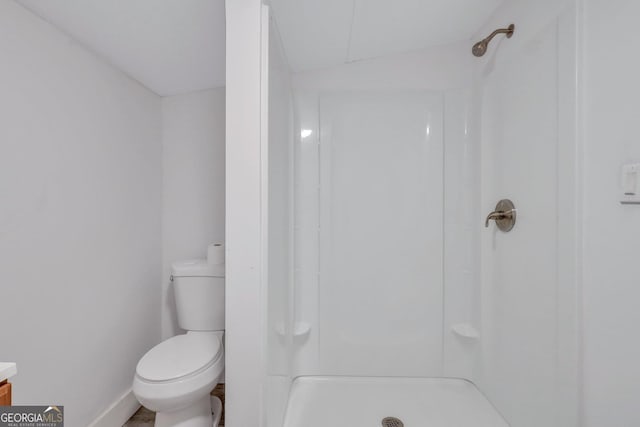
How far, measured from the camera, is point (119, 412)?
1.59m

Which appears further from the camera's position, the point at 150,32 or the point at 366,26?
the point at 366,26

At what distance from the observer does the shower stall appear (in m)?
1.28

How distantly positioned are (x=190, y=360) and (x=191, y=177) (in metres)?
1.12

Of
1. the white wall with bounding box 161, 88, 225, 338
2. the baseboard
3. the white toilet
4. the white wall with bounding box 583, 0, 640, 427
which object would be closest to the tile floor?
the baseboard

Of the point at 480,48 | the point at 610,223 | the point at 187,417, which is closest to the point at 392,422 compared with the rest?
the point at 187,417

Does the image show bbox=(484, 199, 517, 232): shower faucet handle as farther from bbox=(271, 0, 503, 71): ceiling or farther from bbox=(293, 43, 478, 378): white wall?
bbox=(271, 0, 503, 71): ceiling

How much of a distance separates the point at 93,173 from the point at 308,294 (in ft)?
4.20

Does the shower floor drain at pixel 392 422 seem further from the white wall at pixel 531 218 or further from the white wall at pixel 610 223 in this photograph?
the white wall at pixel 610 223

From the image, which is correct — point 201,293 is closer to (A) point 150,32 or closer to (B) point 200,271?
(B) point 200,271

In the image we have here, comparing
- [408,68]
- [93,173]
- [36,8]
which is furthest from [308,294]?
[36,8]

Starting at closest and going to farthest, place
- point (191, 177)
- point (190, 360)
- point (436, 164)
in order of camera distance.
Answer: point (190, 360)
point (436, 164)
point (191, 177)

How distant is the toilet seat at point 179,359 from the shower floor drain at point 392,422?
869 millimetres

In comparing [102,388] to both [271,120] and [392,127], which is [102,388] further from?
[392,127]

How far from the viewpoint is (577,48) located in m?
1.01
